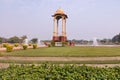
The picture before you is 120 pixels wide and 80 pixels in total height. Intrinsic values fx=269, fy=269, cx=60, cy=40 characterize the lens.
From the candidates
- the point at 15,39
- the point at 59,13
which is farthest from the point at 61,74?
the point at 15,39

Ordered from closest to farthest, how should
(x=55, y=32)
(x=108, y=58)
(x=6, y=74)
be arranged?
(x=6, y=74), (x=108, y=58), (x=55, y=32)

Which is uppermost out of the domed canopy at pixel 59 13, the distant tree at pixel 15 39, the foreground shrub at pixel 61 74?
the domed canopy at pixel 59 13

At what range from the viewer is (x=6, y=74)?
5.39 metres

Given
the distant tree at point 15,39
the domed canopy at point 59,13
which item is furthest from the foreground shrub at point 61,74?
the distant tree at point 15,39

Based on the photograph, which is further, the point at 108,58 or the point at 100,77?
the point at 108,58

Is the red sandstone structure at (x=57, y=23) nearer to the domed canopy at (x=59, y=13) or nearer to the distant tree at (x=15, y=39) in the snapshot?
the domed canopy at (x=59, y=13)

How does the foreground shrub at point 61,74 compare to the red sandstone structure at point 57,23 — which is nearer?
the foreground shrub at point 61,74

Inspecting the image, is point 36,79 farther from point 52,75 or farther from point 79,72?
point 79,72

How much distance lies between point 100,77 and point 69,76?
61 cm

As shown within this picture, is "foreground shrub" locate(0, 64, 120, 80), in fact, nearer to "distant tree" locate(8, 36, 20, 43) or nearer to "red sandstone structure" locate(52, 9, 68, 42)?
"red sandstone structure" locate(52, 9, 68, 42)

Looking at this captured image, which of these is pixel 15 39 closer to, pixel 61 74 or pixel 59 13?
pixel 59 13

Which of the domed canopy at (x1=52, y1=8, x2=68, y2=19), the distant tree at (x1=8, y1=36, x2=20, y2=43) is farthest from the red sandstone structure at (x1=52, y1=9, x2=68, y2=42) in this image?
the distant tree at (x1=8, y1=36, x2=20, y2=43)

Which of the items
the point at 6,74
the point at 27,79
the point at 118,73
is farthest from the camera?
the point at 118,73

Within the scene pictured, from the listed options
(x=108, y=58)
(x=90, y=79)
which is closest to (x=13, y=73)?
(x=90, y=79)
